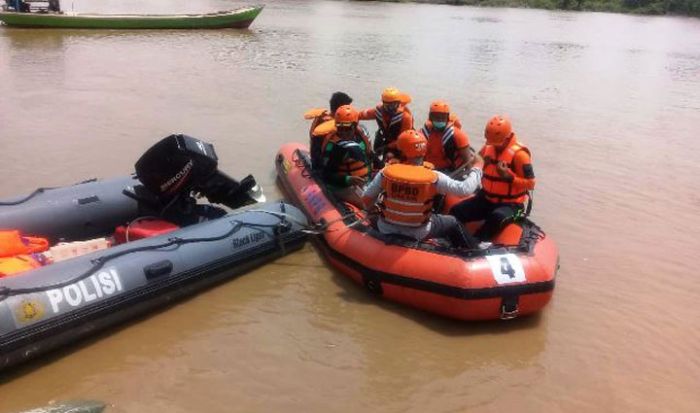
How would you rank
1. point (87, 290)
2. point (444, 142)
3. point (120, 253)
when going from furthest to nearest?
point (444, 142), point (120, 253), point (87, 290)

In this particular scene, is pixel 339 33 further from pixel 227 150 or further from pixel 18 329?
pixel 18 329

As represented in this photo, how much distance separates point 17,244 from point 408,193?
2.60 metres

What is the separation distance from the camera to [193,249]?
448cm

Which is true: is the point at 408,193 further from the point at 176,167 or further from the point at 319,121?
the point at 319,121

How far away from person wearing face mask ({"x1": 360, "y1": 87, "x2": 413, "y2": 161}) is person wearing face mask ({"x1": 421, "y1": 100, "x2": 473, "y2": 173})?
0.47 meters

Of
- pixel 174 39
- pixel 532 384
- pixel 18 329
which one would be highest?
pixel 174 39

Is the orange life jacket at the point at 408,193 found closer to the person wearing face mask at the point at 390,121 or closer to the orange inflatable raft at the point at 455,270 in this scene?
the orange inflatable raft at the point at 455,270

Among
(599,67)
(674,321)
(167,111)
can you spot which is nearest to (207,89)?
(167,111)

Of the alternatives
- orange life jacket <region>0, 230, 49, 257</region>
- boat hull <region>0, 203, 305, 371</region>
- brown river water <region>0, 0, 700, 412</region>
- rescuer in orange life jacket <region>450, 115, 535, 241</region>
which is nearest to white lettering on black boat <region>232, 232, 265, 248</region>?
boat hull <region>0, 203, 305, 371</region>

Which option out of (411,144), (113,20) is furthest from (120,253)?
(113,20)

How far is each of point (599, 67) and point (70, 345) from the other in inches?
674

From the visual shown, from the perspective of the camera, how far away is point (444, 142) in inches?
224

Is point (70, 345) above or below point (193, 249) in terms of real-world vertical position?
below

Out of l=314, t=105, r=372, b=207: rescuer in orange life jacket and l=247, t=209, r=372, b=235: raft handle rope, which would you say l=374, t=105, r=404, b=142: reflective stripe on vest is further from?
l=247, t=209, r=372, b=235: raft handle rope
